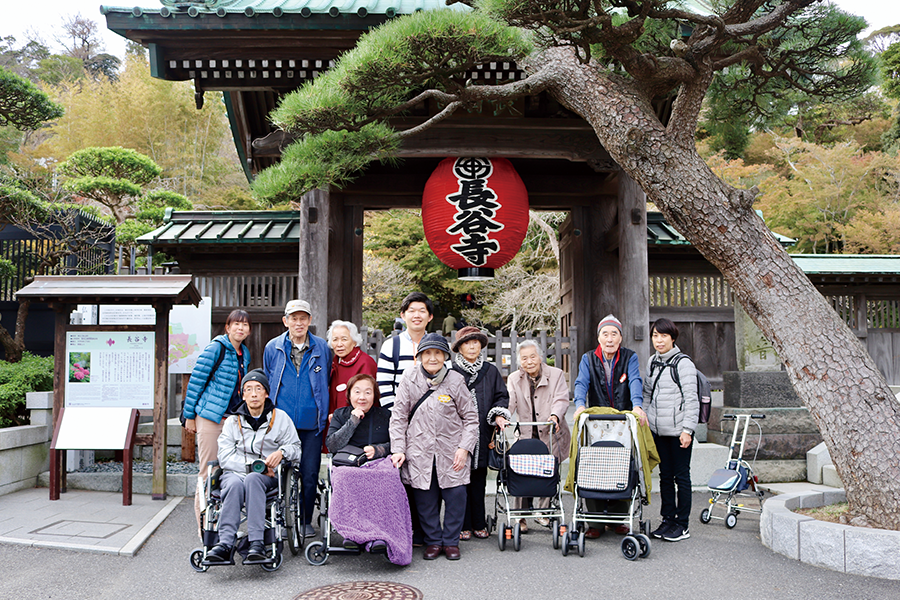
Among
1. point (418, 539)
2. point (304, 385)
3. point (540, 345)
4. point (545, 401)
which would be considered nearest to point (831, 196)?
point (540, 345)

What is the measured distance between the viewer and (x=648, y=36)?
5785mm

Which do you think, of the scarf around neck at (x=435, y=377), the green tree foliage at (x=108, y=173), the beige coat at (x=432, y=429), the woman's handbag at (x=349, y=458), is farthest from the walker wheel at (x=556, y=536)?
the green tree foliage at (x=108, y=173)

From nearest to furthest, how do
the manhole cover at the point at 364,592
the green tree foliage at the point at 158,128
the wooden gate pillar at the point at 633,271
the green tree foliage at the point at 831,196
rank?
1. the manhole cover at the point at 364,592
2. the wooden gate pillar at the point at 633,271
3. the green tree foliage at the point at 831,196
4. the green tree foliage at the point at 158,128

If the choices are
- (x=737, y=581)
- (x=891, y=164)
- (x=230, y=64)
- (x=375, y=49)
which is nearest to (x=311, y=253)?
(x=230, y=64)

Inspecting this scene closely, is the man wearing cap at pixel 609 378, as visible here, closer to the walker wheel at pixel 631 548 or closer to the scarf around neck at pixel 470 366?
the walker wheel at pixel 631 548

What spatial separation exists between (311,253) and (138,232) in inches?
280

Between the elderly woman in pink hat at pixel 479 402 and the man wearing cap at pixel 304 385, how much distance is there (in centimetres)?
113

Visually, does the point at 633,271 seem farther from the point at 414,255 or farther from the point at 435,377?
the point at 414,255

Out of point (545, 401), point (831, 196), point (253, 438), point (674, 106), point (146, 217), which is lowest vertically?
point (253, 438)

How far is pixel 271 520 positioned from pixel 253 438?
0.60 meters

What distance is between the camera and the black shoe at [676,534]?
507 cm

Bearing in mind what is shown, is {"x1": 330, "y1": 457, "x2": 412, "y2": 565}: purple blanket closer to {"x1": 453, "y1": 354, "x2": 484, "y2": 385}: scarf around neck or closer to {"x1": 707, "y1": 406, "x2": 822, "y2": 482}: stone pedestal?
{"x1": 453, "y1": 354, "x2": 484, "y2": 385}: scarf around neck

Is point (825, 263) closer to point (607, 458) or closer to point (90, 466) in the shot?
point (607, 458)

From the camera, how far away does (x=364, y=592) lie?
3906 mm
